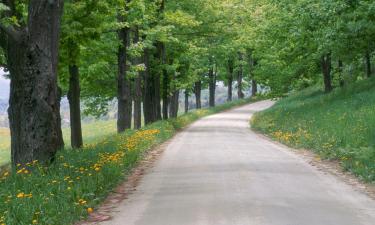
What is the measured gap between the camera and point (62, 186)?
9.27 meters

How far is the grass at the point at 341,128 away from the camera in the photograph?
14094 millimetres

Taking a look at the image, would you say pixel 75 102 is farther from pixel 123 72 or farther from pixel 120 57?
pixel 120 57

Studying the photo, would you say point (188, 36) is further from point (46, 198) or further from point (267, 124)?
point (46, 198)

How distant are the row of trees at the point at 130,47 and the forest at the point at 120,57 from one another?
0.11ft

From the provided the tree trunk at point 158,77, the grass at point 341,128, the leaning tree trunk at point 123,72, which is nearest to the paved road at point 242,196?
the grass at point 341,128

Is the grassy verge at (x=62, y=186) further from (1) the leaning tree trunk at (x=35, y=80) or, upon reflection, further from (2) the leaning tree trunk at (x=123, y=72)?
(2) the leaning tree trunk at (x=123, y=72)

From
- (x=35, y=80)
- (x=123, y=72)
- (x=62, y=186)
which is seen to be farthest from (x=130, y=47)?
(x=62, y=186)

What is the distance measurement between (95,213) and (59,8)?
589 centimetres

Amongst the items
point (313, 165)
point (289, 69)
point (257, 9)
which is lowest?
point (313, 165)

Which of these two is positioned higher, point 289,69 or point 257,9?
point 257,9

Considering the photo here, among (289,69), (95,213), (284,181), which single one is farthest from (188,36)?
(95,213)

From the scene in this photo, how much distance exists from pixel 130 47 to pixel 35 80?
12030 millimetres

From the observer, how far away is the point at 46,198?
27.3ft

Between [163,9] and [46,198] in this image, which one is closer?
[46,198]
